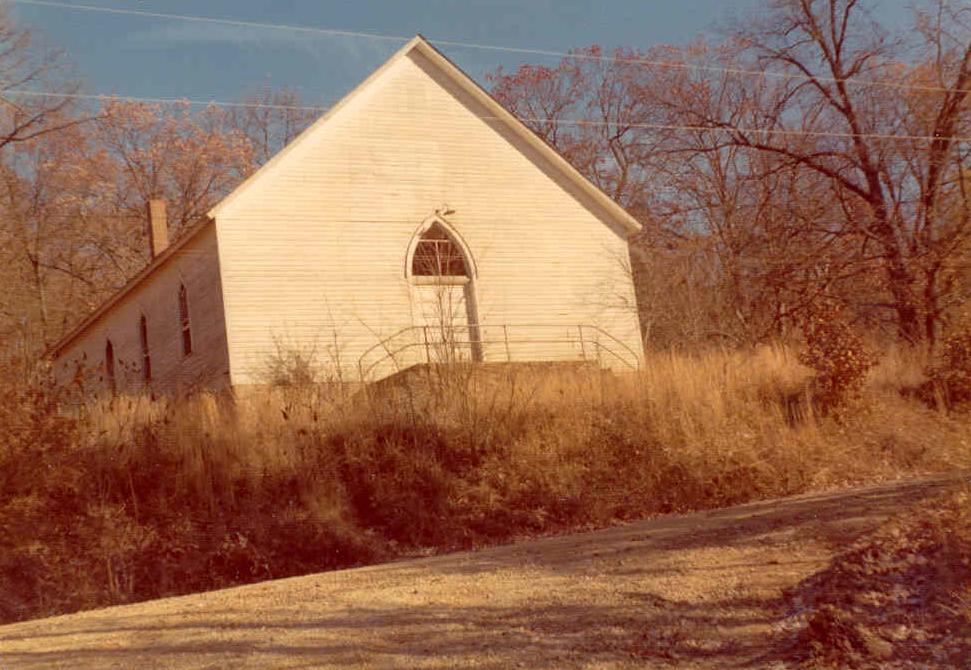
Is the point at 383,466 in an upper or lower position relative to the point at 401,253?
lower

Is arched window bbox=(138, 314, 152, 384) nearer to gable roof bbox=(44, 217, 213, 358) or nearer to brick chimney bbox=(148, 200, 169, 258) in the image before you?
gable roof bbox=(44, 217, 213, 358)

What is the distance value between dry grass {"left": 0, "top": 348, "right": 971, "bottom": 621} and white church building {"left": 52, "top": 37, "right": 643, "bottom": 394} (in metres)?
3.76

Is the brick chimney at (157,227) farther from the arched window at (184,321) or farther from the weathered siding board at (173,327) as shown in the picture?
the arched window at (184,321)

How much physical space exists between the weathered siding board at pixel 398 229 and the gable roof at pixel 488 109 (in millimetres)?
133

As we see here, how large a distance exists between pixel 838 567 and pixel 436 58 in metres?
22.4

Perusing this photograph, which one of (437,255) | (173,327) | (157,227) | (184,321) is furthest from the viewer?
(157,227)

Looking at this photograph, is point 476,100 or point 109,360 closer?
point 476,100

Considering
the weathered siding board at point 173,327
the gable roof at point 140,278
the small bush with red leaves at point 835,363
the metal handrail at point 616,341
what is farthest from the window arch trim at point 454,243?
the small bush with red leaves at point 835,363

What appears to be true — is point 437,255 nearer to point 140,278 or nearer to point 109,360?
point 140,278

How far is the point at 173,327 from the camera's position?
2916cm

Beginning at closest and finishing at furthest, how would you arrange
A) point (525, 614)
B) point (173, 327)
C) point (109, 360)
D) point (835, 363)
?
1. point (525, 614)
2. point (835, 363)
3. point (173, 327)
4. point (109, 360)

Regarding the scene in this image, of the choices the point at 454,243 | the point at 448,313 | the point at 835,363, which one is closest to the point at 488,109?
the point at 454,243

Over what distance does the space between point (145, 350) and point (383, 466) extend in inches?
577

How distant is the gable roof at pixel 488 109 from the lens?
86.2 ft
